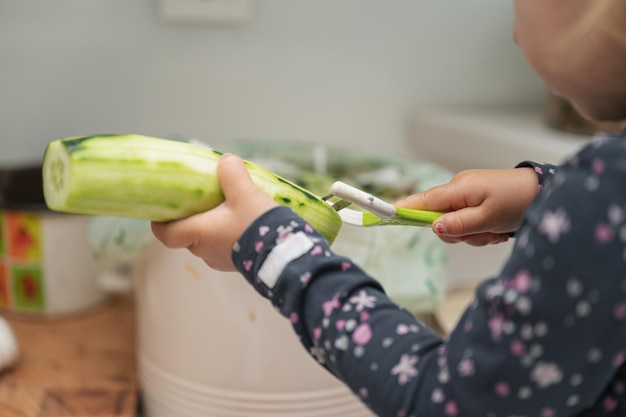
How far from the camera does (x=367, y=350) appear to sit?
0.40 meters

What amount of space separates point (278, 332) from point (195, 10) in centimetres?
42

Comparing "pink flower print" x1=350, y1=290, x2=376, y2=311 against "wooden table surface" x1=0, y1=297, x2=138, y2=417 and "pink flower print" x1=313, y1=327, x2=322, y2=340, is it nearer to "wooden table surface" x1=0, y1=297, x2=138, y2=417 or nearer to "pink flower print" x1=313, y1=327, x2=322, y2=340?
"pink flower print" x1=313, y1=327, x2=322, y2=340

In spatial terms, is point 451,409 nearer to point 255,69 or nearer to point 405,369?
point 405,369

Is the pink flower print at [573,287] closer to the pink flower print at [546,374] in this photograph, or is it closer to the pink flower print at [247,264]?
the pink flower print at [546,374]

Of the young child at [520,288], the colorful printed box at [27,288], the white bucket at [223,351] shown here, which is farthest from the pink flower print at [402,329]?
the colorful printed box at [27,288]

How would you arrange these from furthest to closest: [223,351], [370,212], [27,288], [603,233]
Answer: [27,288] < [223,351] < [370,212] < [603,233]

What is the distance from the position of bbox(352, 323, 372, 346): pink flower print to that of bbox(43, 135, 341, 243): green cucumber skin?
4.3 inches

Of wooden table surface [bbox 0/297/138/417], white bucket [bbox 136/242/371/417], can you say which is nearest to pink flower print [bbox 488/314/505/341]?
white bucket [bbox 136/242/371/417]

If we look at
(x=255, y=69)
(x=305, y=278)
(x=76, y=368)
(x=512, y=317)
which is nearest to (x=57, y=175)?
(x=305, y=278)

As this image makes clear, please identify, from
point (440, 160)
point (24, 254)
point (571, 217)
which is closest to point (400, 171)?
point (440, 160)

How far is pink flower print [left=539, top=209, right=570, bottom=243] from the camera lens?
13.7 inches

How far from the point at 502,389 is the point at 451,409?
0.03 metres

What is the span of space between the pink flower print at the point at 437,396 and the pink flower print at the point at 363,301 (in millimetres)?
56

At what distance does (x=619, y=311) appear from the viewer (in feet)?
1.17
